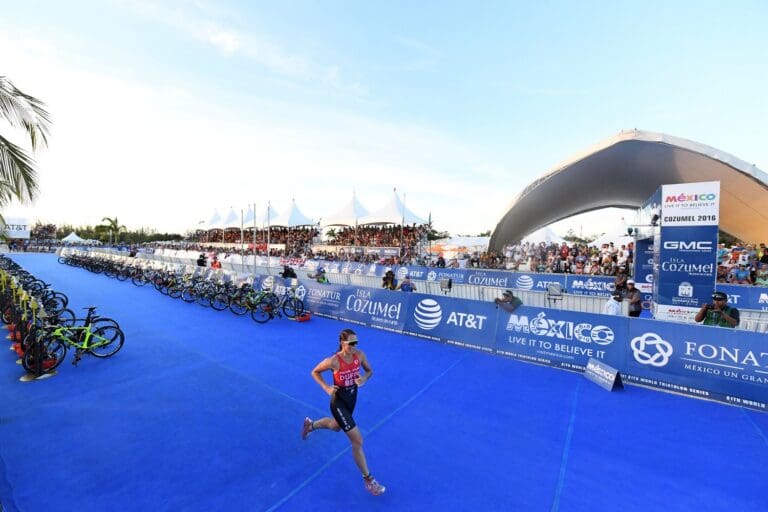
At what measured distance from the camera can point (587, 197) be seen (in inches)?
1131

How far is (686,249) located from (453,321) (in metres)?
6.11

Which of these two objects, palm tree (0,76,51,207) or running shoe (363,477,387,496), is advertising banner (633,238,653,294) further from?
palm tree (0,76,51,207)

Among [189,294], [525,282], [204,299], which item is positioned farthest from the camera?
[525,282]

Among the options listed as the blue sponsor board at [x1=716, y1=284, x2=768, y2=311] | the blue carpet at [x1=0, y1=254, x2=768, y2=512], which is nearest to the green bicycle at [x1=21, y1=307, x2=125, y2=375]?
the blue carpet at [x1=0, y1=254, x2=768, y2=512]

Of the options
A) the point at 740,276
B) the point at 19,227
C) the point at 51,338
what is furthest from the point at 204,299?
the point at 19,227

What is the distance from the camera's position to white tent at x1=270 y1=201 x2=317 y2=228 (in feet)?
113

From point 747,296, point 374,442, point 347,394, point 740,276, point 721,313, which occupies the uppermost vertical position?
point 740,276

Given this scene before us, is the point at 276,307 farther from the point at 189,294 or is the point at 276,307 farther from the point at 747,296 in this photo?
the point at 747,296

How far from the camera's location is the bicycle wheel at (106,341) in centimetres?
754

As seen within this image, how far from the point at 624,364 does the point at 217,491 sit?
7060 mm

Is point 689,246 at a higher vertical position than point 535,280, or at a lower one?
higher

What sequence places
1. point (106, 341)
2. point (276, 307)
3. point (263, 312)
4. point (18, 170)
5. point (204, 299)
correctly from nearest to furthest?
point (18, 170) < point (106, 341) < point (263, 312) < point (276, 307) < point (204, 299)

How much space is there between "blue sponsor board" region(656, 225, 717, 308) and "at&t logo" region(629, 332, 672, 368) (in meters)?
3.43

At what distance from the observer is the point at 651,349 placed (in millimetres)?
6602
